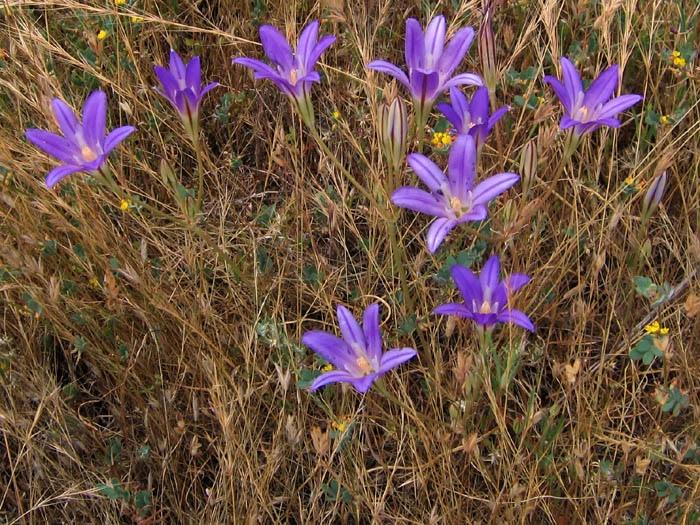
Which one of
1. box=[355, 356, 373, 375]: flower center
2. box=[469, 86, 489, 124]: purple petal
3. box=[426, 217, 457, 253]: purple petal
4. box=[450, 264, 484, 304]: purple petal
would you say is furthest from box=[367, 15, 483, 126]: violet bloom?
box=[355, 356, 373, 375]: flower center

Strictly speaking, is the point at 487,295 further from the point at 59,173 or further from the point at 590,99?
the point at 59,173

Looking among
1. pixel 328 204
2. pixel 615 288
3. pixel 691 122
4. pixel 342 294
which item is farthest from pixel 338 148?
→ pixel 691 122

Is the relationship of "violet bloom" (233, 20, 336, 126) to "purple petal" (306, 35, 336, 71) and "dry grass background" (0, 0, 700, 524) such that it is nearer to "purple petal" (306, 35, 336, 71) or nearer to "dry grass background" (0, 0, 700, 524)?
"purple petal" (306, 35, 336, 71)

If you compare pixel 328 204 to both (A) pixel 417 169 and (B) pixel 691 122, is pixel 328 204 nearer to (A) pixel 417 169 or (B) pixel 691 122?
(A) pixel 417 169

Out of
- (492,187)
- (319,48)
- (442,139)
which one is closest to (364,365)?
(492,187)

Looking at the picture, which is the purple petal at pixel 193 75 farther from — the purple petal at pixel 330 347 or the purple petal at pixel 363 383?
the purple petal at pixel 363 383

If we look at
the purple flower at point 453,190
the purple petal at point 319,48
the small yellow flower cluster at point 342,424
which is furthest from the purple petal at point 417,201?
the small yellow flower cluster at point 342,424
